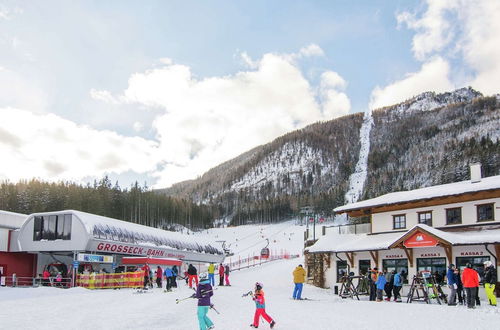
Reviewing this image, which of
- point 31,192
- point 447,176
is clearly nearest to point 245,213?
point 447,176

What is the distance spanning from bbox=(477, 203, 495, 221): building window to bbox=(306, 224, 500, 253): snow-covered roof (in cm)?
87

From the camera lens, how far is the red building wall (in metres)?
34.0

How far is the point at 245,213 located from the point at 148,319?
136 m

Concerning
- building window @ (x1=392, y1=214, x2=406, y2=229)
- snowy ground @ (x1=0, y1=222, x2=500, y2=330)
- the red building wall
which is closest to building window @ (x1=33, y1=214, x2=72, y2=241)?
the red building wall

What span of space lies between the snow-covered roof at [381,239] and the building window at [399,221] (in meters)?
0.52

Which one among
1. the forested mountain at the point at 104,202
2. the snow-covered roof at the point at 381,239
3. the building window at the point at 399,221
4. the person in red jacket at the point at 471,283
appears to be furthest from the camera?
the forested mountain at the point at 104,202

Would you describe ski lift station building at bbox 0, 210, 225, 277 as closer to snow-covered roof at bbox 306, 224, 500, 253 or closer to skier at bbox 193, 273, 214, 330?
snow-covered roof at bbox 306, 224, 500, 253

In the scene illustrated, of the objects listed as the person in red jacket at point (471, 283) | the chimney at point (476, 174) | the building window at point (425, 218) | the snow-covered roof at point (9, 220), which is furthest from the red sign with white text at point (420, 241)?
the snow-covered roof at point (9, 220)

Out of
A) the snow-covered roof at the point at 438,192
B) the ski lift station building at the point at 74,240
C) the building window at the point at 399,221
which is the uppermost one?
the snow-covered roof at the point at 438,192

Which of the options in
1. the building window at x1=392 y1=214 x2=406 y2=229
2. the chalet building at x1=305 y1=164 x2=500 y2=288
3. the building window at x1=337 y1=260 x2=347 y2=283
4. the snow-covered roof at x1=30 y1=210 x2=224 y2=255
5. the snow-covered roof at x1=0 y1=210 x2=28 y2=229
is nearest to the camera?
the chalet building at x1=305 y1=164 x2=500 y2=288

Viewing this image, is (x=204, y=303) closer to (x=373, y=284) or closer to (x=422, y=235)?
(x=373, y=284)

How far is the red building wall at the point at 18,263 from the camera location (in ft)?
112

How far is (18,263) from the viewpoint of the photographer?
34938 mm

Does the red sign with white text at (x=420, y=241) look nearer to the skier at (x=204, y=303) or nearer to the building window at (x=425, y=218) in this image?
the building window at (x=425, y=218)
